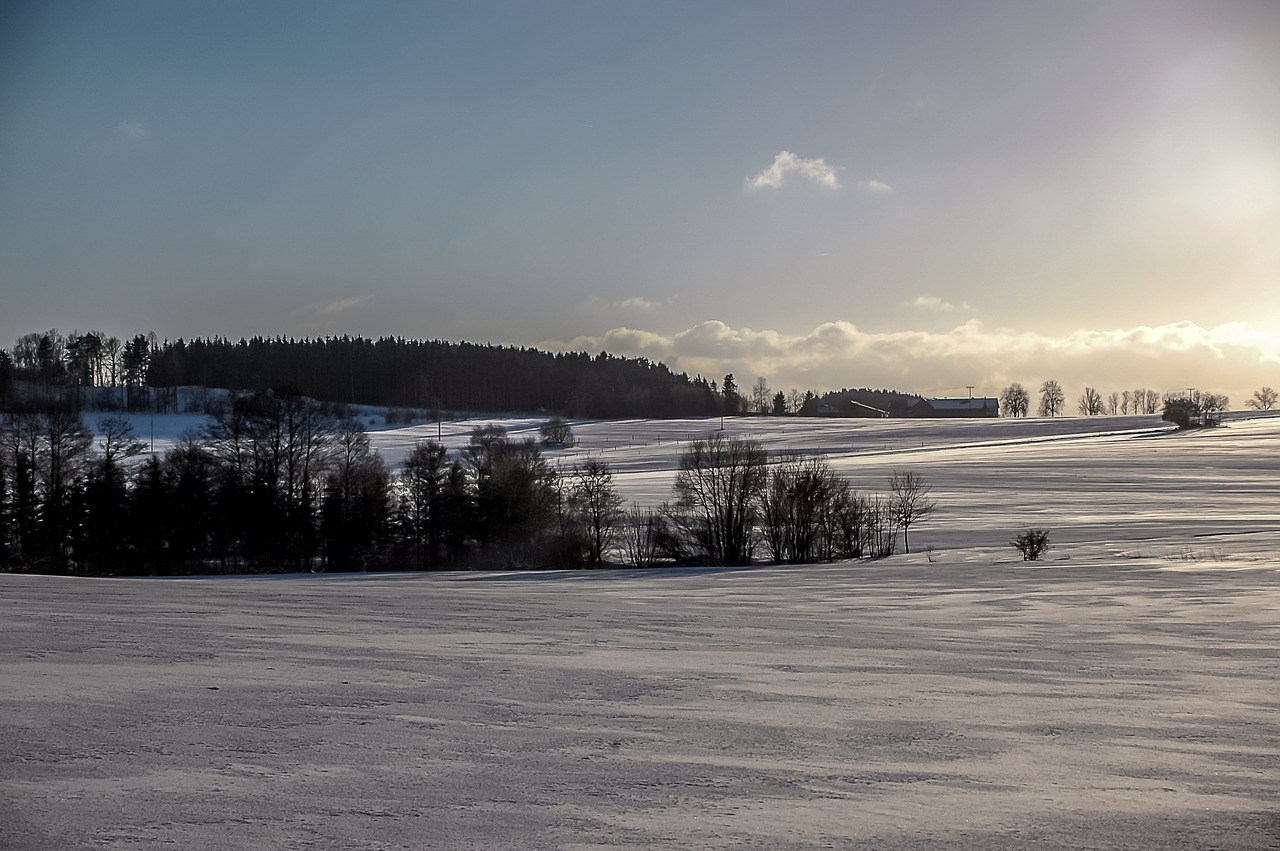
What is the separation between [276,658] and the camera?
855cm

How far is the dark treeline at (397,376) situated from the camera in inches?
5251

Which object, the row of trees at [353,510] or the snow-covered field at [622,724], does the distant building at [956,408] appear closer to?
the row of trees at [353,510]

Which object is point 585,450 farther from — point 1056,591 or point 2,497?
point 1056,591

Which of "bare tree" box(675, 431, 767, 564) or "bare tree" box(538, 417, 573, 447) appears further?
"bare tree" box(538, 417, 573, 447)

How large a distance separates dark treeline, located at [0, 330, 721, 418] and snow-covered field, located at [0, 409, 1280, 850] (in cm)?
12971

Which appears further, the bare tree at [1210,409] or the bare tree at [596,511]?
the bare tree at [1210,409]

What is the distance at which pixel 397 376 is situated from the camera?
151750 millimetres

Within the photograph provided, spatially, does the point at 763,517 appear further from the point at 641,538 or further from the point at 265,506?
the point at 265,506

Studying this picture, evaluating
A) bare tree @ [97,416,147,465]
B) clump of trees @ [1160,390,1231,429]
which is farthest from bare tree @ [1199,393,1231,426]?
bare tree @ [97,416,147,465]

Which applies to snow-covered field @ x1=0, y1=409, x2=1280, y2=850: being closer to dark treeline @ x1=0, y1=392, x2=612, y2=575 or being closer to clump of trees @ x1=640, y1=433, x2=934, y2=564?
clump of trees @ x1=640, y1=433, x2=934, y2=564

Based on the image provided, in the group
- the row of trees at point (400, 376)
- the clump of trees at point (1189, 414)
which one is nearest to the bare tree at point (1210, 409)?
the clump of trees at point (1189, 414)

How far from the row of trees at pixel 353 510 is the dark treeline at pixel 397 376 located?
84280 millimetres

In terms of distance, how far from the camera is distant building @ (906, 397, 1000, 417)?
178750mm

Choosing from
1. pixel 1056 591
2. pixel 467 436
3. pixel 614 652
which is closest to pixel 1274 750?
pixel 614 652
